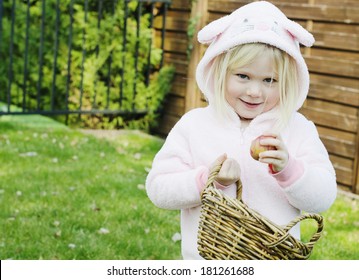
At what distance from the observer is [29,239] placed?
4145 millimetres

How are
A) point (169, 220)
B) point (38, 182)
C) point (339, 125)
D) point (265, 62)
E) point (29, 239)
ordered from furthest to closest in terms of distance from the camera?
point (339, 125)
point (38, 182)
point (169, 220)
point (29, 239)
point (265, 62)

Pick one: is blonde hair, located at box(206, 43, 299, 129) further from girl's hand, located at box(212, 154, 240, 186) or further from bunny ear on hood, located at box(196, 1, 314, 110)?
girl's hand, located at box(212, 154, 240, 186)

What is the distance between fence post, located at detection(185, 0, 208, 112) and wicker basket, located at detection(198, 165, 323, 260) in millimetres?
5169

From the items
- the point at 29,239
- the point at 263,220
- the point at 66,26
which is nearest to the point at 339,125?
the point at 29,239

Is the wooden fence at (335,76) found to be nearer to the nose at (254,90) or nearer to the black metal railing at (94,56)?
the black metal railing at (94,56)

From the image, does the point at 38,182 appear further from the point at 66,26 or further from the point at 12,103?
the point at 12,103

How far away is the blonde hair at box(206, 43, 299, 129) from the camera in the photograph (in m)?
2.28

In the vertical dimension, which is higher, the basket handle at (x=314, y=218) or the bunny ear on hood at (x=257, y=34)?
the bunny ear on hood at (x=257, y=34)

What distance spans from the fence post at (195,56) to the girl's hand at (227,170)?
5.11 metres

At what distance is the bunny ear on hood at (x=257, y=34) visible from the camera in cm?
228

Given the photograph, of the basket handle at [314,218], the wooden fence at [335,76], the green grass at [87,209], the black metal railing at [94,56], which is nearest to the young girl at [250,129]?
the basket handle at [314,218]

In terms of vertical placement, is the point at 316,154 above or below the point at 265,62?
below

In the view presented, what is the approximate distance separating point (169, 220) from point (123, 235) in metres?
0.43

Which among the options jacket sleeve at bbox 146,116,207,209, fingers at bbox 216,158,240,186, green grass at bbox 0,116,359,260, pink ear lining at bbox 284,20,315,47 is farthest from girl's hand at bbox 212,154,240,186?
green grass at bbox 0,116,359,260
